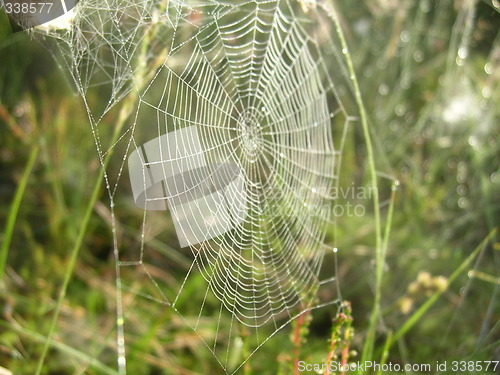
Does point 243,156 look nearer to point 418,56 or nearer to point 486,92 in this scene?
point 486,92

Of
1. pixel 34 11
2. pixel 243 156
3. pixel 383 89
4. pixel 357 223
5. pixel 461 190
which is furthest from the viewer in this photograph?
pixel 383 89

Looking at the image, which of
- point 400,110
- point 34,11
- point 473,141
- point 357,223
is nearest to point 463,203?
point 473,141

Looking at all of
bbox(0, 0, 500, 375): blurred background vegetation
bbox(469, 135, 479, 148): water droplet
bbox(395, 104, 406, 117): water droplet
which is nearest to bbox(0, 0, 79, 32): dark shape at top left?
bbox(0, 0, 500, 375): blurred background vegetation

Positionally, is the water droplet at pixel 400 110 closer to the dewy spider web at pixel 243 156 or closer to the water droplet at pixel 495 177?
the water droplet at pixel 495 177

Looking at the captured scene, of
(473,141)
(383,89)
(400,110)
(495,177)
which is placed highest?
(383,89)

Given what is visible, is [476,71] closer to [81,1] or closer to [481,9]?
[481,9]

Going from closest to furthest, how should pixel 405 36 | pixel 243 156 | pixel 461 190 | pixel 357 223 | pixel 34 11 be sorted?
pixel 34 11 < pixel 243 156 < pixel 357 223 < pixel 461 190 < pixel 405 36

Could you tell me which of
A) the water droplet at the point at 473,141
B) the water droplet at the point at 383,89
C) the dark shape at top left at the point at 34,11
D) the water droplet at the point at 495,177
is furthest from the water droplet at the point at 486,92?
the dark shape at top left at the point at 34,11
